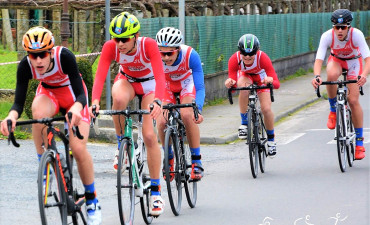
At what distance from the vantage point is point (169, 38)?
9.52m

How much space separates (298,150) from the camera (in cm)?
1423

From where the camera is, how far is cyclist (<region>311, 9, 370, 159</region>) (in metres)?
12.0

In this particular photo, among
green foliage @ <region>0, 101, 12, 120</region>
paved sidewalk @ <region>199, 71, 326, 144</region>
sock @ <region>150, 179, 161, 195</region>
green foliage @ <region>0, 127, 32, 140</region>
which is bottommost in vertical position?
paved sidewalk @ <region>199, 71, 326, 144</region>

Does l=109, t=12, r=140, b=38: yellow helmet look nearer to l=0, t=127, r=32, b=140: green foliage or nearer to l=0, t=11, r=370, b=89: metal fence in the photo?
l=0, t=127, r=32, b=140: green foliage

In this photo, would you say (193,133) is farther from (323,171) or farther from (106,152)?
(106,152)

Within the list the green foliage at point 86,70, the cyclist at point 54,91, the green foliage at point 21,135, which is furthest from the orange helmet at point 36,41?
the green foliage at point 86,70

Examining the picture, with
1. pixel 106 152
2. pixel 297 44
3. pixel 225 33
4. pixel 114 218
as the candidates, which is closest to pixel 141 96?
pixel 114 218

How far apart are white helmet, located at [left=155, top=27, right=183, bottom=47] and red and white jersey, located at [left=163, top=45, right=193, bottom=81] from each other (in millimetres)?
280

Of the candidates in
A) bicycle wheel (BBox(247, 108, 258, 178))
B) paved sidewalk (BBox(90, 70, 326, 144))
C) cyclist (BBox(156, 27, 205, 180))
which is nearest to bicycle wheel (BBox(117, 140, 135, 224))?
cyclist (BBox(156, 27, 205, 180))

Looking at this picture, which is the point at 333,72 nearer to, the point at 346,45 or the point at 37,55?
the point at 346,45

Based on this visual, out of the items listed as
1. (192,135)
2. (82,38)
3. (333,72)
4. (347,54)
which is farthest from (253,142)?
(82,38)

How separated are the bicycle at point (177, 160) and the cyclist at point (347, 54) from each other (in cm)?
289

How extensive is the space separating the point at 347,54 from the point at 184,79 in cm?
314

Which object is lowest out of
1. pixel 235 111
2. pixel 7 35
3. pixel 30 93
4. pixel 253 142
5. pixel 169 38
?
pixel 235 111
